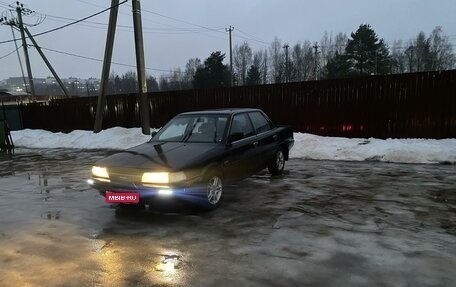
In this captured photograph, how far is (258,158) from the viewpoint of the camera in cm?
738

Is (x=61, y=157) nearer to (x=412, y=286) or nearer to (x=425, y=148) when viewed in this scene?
(x=425, y=148)

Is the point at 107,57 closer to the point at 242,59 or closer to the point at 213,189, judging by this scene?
the point at 213,189

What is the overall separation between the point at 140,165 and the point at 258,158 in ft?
8.48

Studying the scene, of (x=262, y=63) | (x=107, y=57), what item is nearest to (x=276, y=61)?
(x=262, y=63)

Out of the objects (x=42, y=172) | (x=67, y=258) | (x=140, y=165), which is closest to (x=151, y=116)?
(x=42, y=172)

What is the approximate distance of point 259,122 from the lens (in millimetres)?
7922

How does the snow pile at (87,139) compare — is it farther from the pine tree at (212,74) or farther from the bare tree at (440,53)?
the bare tree at (440,53)

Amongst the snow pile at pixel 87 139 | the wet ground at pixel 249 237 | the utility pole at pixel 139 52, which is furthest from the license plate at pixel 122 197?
the utility pole at pixel 139 52

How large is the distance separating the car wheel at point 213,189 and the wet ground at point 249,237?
18 centimetres

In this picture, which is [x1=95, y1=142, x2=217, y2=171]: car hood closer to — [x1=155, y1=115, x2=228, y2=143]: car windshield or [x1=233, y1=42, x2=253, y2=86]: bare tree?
[x1=155, y1=115, x2=228, y2=143]: car windshield

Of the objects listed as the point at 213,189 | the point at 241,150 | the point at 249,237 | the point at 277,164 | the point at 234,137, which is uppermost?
the point at 234,137

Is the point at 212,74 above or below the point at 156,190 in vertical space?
above

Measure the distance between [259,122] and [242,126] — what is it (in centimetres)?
90

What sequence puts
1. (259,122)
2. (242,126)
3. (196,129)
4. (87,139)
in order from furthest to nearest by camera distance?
(87,139)
(259,122)
(242,126)
(196,129)
